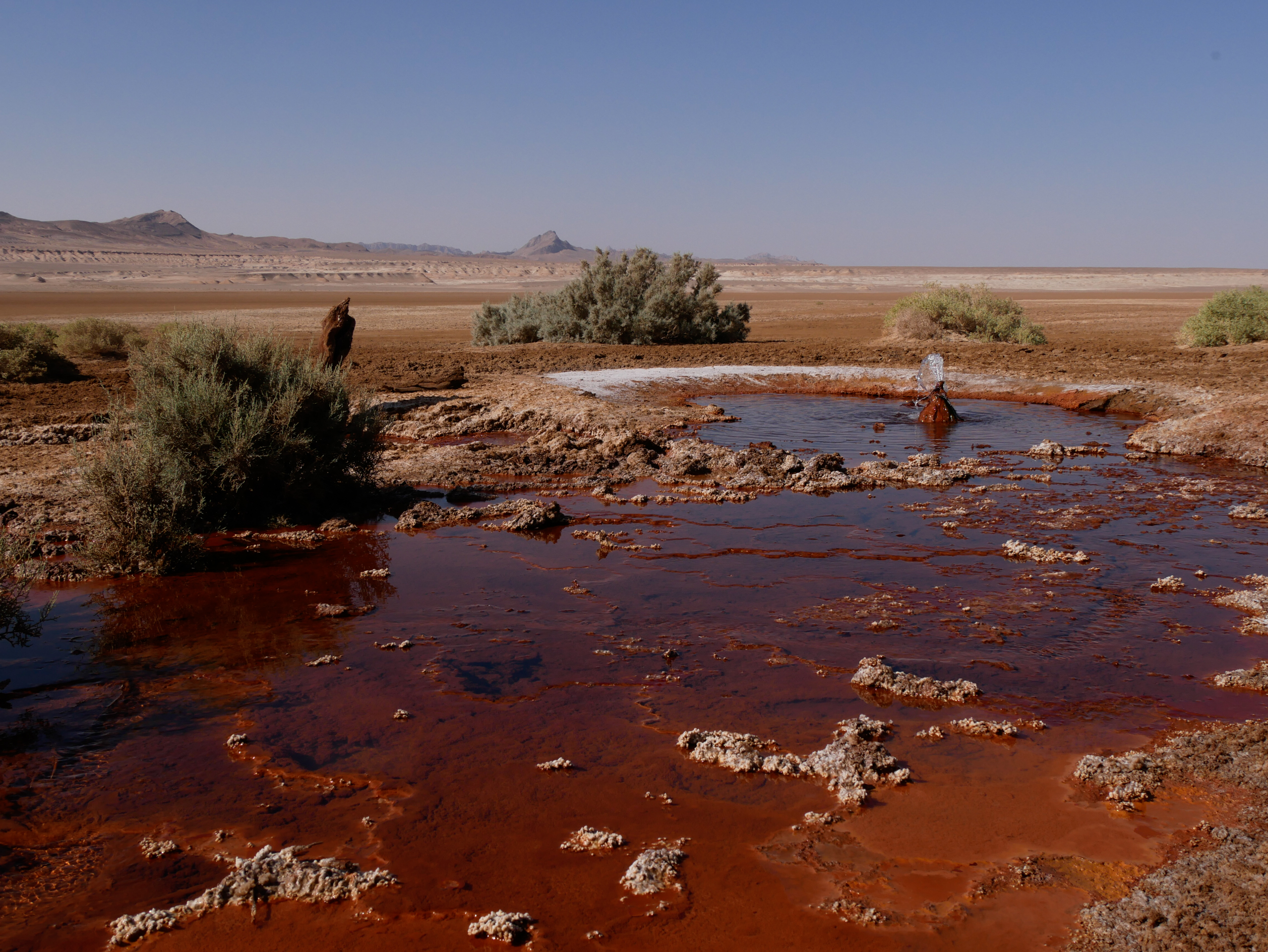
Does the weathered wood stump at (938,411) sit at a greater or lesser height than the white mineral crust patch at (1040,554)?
greater

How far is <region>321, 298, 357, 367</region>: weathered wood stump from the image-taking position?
1250 centimetres

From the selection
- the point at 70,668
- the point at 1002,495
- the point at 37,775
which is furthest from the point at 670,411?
the point at 37,775

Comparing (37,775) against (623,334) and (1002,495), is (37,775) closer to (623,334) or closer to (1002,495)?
(1002,495)

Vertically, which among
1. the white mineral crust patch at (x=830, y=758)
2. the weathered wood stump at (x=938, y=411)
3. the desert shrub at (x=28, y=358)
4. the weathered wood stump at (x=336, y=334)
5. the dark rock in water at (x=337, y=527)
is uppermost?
the weathered wood stump at (x=336, y=334)

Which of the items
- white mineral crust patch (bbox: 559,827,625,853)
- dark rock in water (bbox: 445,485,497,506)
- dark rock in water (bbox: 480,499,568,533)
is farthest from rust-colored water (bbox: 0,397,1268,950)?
dark rock in water (bbox: 445,485,497,506)

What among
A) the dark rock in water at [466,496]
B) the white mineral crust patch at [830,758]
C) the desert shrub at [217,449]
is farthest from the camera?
the dark rock in water at [466,496]

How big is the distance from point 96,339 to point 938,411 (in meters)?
17.5

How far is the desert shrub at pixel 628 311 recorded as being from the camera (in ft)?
72.6

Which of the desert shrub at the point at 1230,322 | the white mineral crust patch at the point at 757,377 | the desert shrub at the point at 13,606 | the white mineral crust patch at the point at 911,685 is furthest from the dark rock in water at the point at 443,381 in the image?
the desert shrub at the point at 1230,322

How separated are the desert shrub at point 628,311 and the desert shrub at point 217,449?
45.0 ft

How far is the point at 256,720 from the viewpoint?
14.0 ft

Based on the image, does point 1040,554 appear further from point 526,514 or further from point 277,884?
point 277,884

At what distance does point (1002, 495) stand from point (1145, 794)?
17.1ft

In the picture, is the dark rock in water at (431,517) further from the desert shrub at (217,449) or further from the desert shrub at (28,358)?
the desert shrub at (28,358)
